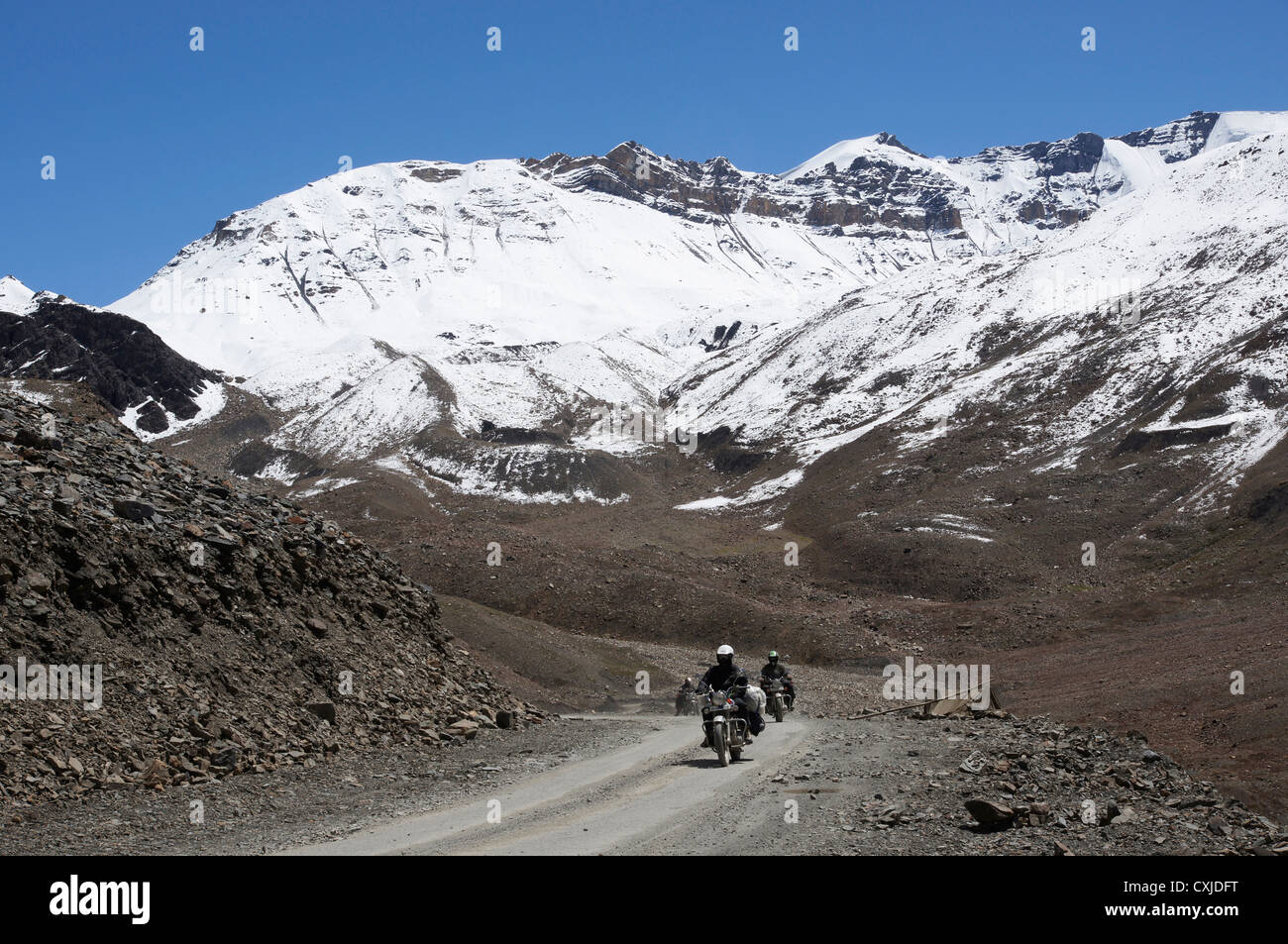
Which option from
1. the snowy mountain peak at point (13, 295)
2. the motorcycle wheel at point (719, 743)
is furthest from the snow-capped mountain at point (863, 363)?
the motorcycle wheel at point (719, 743)

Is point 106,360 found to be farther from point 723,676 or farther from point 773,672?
point 723,676

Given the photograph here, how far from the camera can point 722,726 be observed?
1714cm

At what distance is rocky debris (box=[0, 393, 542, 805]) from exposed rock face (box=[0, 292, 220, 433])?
128 meters

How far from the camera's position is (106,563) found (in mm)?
16875

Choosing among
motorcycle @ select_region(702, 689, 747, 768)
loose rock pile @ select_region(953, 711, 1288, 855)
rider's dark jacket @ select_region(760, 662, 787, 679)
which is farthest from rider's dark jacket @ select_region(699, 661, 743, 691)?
rider's dark jacket @ select_region(760, 662, 787, 679)

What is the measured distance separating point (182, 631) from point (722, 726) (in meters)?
9.06

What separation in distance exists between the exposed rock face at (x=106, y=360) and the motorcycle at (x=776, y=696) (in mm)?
129486

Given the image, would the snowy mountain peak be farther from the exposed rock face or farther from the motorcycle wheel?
the motorcycle wheel

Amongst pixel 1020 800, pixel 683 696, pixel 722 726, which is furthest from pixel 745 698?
pixel 683 696

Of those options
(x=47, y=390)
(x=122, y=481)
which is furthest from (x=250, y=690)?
(x=47, y=390)

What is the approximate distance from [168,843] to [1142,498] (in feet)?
240

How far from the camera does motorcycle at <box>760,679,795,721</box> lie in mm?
25109

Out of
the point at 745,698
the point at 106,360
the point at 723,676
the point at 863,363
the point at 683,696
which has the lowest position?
the point at 683,696

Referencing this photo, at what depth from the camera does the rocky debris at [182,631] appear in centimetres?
1476
